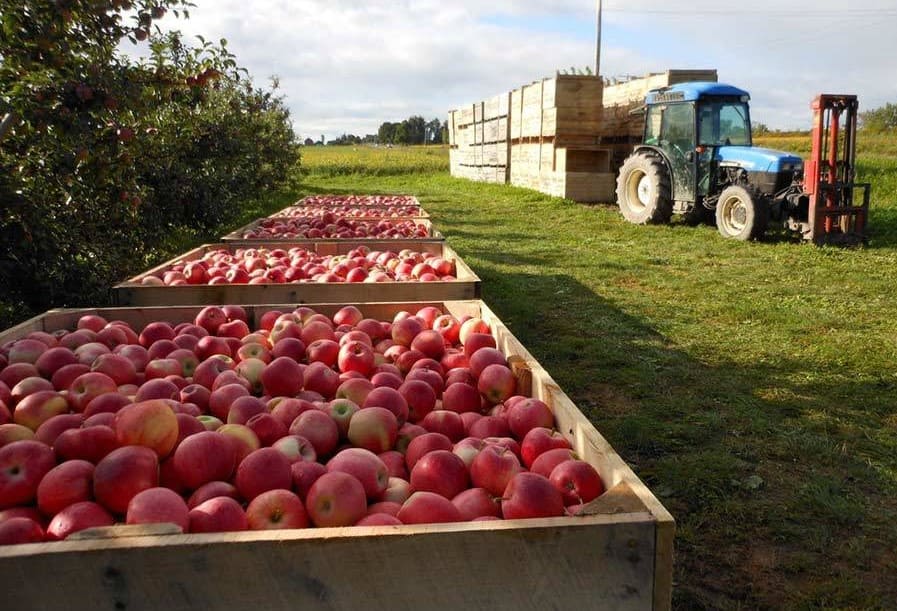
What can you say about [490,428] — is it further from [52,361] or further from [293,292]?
[293,292]

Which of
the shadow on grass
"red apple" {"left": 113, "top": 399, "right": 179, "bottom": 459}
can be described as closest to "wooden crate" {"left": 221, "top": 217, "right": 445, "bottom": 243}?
the shadow on grass

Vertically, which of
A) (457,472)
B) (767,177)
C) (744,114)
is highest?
(744,114)

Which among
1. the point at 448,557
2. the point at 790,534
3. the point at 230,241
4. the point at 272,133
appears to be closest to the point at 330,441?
the point at 448,557

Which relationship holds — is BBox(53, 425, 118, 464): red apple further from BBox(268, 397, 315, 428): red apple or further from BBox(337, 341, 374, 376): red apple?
BBox(337, 341, 374, 376): red apple

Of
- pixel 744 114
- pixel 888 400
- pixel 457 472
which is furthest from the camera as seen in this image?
pixel 744 114

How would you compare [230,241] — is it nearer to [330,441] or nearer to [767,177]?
[330,441]

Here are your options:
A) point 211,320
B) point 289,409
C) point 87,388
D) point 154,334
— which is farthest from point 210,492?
point 211,320

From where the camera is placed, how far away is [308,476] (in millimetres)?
1994

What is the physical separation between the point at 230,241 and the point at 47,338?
142 inches

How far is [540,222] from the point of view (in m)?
14.3

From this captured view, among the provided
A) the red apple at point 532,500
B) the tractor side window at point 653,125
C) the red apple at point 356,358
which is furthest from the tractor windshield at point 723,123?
the red apple at point 532,500

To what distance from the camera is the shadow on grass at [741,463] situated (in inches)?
109

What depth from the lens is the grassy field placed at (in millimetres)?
2898

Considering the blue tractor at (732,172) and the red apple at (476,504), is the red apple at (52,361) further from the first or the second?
the blue tractor at (732,172)
